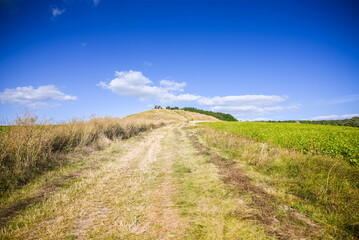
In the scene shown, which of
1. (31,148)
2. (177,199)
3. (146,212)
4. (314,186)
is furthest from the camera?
(31,148)

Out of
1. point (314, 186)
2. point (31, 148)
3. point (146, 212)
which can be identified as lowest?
point (146, 212)

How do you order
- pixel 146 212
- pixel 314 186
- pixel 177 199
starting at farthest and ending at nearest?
1. pixel 314 186
2. pixel 177 199
3. pixel 146 212

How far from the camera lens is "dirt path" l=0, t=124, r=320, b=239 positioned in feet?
10.5

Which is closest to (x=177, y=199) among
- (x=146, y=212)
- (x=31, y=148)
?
(x=146, y=212)

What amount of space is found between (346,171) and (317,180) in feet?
4.86

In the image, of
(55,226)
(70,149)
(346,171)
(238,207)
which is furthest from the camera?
(70,149)

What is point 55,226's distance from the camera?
3.37m

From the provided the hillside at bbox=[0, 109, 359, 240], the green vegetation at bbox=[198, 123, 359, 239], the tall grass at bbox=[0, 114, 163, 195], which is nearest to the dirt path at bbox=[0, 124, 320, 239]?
the hillside at bbox=[0, 109, 359, 240]

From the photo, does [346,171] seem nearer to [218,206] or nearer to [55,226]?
[218,206]

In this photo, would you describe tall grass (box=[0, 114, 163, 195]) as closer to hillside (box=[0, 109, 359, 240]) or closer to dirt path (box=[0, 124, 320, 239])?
hillside (box=[0, 109, 359, 240])

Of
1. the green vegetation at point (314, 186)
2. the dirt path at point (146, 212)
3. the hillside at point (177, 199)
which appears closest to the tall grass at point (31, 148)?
the hillside at point (177, 199)

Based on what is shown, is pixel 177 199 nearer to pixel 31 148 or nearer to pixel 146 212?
pixel 146 212

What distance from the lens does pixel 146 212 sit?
12.9ft

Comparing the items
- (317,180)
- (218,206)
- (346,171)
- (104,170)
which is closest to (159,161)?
(104,170)
